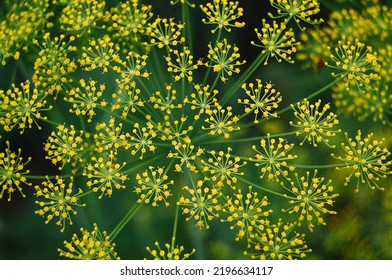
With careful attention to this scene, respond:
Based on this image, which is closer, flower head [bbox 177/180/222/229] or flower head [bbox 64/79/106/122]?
flower head [bbox 177/180/222/229]

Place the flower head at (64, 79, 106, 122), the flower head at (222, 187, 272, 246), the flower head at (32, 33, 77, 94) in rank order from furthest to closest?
the flower head at (32, 33, 77, 94) < the flower head at (64, 79, 106, 122) < the flower head at (222, 187, 272, 246)

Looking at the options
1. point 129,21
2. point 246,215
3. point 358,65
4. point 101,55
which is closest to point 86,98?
point 101,55

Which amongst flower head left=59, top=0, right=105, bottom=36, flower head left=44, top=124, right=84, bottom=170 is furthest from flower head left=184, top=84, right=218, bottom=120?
flower head left=59, top=0, right=105, bottom=36

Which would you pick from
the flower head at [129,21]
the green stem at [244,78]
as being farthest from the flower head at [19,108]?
the green stem at [244,78]

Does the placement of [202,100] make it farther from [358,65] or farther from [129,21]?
[358,65]

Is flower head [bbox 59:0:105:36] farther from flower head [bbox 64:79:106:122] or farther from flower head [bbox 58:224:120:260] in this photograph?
flower head [bbox 58:224:120:260]

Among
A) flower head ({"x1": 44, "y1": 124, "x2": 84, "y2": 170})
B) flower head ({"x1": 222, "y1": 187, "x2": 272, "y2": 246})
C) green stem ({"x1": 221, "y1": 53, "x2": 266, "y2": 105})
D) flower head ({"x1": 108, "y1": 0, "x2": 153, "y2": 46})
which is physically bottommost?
flower head ({"x1": 222, "y1": 187, "x2": 272, "y2": 246})

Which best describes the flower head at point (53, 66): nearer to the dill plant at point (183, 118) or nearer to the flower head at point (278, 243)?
the dill plant at point (183, 118)
